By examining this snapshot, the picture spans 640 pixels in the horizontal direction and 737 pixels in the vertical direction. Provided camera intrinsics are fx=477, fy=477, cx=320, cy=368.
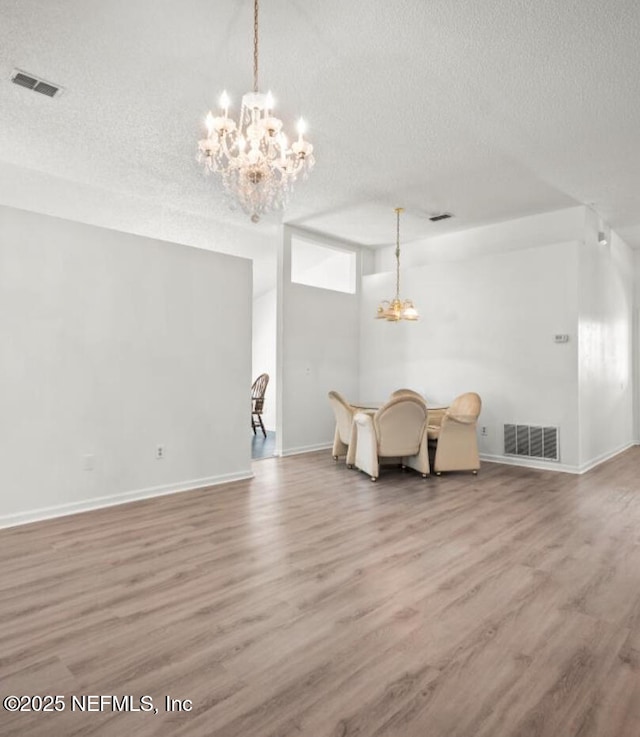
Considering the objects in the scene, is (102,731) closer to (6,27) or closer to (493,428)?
(6,27)

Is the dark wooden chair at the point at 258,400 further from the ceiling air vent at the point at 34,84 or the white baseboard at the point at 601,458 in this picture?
the ceiling air vent at the point at 34,84

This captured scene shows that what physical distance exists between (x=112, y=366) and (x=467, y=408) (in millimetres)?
4129

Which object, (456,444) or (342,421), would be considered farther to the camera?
(342,421)

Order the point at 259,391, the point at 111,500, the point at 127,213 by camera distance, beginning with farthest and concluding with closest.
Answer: the point at 259,391 → the point at 127,213 → the point at 111,500

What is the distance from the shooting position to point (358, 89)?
3.64 metres

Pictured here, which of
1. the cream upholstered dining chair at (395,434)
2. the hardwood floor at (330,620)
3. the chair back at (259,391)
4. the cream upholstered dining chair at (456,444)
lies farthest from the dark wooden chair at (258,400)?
the hardwood floor at (330,620)

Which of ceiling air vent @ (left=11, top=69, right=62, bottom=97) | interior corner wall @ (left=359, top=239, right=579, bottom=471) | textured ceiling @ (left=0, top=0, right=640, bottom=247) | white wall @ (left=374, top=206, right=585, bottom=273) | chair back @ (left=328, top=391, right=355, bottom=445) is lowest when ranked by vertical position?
chair back @ (left=328, top=391, right=355, bottom=445)

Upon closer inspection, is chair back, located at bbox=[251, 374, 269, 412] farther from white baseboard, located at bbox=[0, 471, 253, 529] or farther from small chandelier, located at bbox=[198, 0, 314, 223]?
small chandelier, located at bbox=[198, 0, 314, 223]

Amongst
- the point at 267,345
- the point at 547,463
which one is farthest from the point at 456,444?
the point at 267,345

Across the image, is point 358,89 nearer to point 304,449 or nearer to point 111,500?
point 111,500

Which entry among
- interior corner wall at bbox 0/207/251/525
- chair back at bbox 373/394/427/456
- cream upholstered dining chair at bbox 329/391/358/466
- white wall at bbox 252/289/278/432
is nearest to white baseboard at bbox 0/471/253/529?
interior corner wall at bbox 0/207/251/525

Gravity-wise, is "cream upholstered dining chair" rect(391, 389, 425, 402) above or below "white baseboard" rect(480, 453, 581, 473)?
above

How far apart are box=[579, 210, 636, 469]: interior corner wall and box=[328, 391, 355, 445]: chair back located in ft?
9.30

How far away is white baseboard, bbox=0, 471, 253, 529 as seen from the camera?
3.85 m
